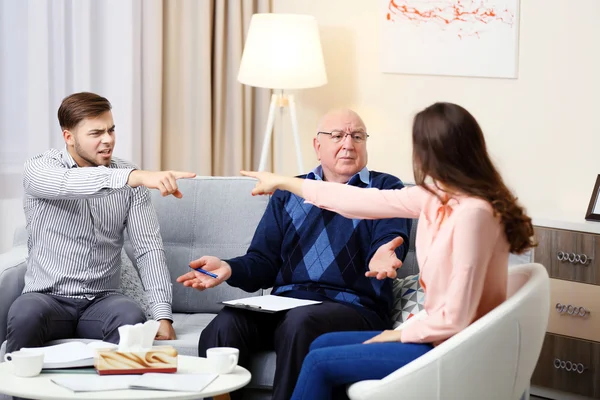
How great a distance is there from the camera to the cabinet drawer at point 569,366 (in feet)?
10.8

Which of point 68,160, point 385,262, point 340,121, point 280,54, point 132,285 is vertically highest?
point 280,54

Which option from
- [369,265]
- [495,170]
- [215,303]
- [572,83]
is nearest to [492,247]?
[495,170]

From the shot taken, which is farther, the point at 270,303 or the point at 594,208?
the point at 594,208

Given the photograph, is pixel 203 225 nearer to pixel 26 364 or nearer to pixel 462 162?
pixel 26 364

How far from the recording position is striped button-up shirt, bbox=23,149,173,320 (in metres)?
2.84

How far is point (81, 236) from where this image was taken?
114 inches

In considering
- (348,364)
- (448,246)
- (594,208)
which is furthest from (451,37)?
(348,364)

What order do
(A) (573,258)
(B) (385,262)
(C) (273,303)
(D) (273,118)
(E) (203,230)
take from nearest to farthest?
(B) (385,262) < (C) (273,303) < (E) (203,230) < (A) (573,258) < (D) (273,118)

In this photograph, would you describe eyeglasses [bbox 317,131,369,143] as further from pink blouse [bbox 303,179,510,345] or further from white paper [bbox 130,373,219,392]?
white paper [bbox 130,373,219,392]

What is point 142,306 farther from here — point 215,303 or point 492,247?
point 492,247

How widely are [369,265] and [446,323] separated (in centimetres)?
60

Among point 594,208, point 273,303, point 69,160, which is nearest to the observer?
point 273,303

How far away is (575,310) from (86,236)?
1.84 meters

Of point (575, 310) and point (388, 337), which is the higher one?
point (388, 337)
